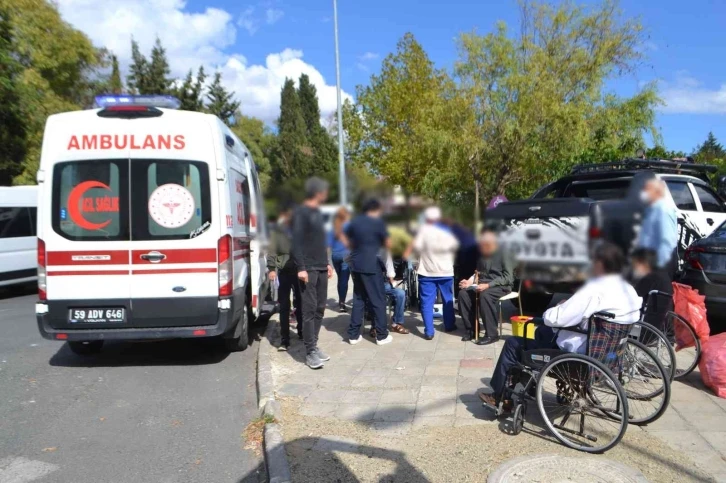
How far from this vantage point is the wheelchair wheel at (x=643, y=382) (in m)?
4.16

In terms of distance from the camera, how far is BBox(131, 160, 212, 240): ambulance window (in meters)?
2.04

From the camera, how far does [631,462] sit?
3.77 metres

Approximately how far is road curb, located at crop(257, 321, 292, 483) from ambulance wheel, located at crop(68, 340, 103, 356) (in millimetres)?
2135

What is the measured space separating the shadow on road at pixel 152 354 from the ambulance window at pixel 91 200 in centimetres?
211

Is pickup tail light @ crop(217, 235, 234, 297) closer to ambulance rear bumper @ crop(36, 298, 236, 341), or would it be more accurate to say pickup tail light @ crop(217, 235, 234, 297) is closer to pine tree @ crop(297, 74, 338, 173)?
ambulance rear bumper @ crop(36, 298, 236, 341)

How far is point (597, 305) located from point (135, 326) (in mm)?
5072

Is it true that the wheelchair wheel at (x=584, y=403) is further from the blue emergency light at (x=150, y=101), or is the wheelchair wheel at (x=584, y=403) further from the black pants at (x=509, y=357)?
the blue emergency light at (x=150, y=101)

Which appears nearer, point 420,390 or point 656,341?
point 656,341

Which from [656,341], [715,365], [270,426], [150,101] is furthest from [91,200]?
[715,365]

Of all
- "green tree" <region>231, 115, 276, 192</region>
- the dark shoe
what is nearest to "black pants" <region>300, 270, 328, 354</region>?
the dark shoe

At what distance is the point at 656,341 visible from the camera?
14.6 ft

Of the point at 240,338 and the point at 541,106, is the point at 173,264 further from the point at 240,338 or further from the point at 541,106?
the point at 541,106

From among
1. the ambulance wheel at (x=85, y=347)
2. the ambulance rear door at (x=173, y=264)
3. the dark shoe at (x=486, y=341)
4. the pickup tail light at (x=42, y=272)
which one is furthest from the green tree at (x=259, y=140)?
the ambulance wheel at (x=85, y=347)

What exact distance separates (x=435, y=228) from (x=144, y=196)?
2.65 meters
